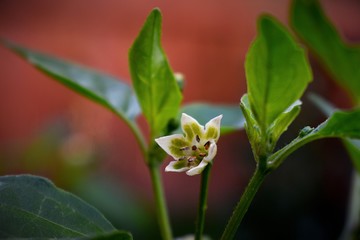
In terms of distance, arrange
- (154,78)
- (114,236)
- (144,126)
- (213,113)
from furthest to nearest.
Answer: (144,126)
(213,113)
(154,78)
(114,236)

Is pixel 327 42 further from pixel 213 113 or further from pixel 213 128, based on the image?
pixel 213 128

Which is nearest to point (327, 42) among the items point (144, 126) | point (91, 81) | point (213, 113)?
point (213, 113)

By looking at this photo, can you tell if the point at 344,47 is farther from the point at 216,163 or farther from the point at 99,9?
the point at 99,9

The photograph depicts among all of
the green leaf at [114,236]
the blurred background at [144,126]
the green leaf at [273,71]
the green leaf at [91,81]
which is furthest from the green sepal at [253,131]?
the blurred background at [144,126]

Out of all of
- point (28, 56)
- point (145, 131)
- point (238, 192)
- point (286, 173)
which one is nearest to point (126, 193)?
point (238, 192)

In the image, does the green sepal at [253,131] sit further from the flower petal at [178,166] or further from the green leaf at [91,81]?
the green leaf at [91,81]

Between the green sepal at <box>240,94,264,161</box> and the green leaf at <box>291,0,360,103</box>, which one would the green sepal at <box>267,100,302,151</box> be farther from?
the green leaf at <box>291,0,360,103</box>
